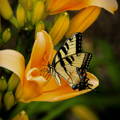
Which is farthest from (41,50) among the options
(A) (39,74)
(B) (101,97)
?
(B) (101,97)

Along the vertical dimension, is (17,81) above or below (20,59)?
below

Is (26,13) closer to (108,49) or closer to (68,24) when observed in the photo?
(68,24)

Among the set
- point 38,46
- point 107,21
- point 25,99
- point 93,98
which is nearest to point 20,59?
point 38,46

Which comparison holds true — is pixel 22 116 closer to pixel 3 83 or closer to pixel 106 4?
pixel 3 83

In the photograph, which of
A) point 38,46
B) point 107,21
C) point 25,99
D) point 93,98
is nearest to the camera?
point 38,46

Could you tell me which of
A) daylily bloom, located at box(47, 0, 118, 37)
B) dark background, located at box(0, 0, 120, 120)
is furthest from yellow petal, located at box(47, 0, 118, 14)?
dark background, located at box(0, 0, 120, 120)

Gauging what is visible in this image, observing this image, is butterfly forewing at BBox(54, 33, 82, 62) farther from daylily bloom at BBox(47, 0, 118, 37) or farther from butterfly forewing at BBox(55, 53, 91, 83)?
daylily bloom at BBox(47, 0, 118, 37)

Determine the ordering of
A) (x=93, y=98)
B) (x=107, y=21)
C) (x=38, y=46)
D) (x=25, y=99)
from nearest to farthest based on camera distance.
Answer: (x=38, y=46), (x=25, y=99), (x=93, y=98), (x=107, y=21)
